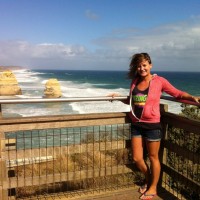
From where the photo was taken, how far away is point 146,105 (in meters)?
3.70

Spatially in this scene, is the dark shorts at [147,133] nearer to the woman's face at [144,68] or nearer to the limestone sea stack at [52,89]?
the woman's face at [144,68]

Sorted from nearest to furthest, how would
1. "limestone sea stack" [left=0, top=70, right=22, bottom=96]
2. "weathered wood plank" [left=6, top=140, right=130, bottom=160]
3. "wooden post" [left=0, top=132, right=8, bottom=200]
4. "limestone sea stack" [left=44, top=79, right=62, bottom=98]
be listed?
1. "wooden post" [left=0, top=132, right=8, bottom=200]
2. "weathered wood plank" [left=6, top=140, right=130, bottom=160]
3. "limestone sea stack" [left=44, top=79, right=62, bottom=98]
4. "limestone sea stack" [left=0, top=70, right=22, bottom=96]

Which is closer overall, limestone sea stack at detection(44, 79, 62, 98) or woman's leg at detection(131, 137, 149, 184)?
woman's leg at detection(131, 137, 149, 184)

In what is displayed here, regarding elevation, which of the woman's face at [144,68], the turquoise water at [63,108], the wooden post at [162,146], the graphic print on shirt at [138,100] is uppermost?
the woman's face at [144,68]

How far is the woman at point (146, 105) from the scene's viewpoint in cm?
371

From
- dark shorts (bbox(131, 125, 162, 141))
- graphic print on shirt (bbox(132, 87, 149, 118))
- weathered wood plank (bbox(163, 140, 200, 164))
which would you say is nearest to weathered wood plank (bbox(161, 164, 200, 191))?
weathered wood plank (bbox(163, 140, 200, 164))

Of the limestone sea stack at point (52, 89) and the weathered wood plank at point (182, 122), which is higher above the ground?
the weathered wood plank at point (182, 122)

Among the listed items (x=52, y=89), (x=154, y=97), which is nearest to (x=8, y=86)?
(x=52, y=89)

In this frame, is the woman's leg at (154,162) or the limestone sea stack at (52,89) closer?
the woman's leg at (154,162)

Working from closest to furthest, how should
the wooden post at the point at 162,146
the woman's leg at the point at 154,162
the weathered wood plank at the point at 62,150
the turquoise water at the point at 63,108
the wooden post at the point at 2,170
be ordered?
the wooden post at the point at 2,170, the weathered wood plank at the point at 62,150, the woman's leg at the point at 154,162, the wooden post at the point at 162,146, the turquoise water at the point at 63,108

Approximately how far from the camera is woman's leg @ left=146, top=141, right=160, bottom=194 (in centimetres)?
381

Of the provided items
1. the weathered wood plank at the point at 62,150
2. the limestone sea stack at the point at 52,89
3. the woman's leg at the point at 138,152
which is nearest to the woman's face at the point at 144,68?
the woman's leg at the point at 138,152

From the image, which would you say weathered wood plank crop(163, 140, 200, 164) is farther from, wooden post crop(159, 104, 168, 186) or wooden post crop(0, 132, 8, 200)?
wooden post crop(0, 132, 8, 200)

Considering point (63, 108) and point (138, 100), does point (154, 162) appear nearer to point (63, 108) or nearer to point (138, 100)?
point (138, 100)
